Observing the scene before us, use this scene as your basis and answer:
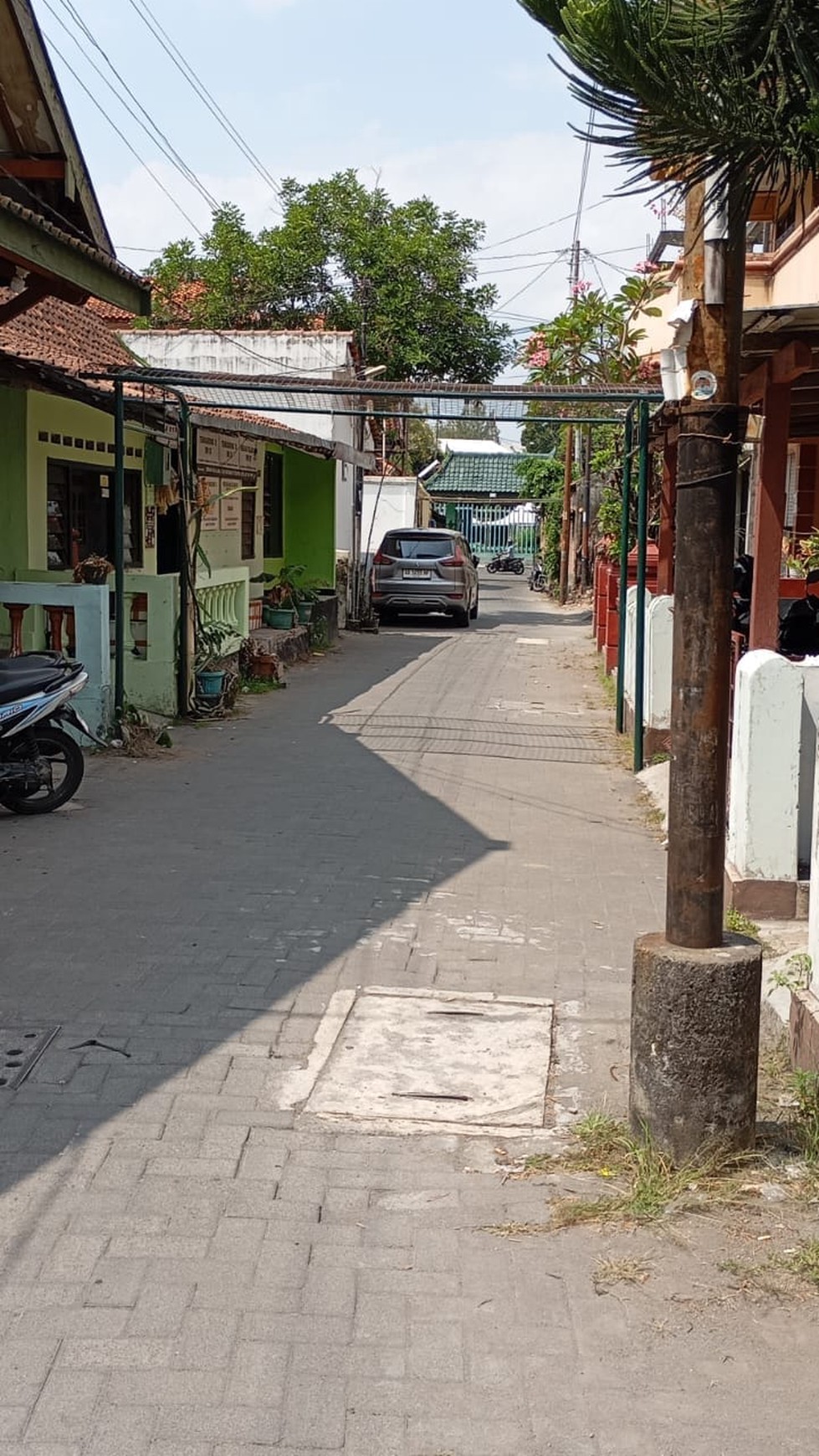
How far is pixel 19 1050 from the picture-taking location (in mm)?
4664

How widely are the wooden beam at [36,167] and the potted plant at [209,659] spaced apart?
4558mm

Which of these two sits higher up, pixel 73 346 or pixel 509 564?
pixel 73 346

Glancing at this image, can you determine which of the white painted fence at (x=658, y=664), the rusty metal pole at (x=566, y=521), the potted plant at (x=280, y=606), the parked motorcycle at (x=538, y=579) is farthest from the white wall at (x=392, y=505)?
the white painted fence at (x=658, y=664)

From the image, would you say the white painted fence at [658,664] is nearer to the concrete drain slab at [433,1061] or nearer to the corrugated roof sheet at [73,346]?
the corrugated roof sheet at [73,346]

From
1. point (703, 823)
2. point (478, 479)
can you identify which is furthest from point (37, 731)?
point (478, 479)

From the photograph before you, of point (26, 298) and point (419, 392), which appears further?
point (419, 392)

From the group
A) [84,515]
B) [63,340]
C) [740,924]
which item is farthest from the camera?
[84,515]

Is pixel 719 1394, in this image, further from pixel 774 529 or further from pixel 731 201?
pixel 774 529

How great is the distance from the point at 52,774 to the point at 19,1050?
394 cm

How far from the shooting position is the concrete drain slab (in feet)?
14.1

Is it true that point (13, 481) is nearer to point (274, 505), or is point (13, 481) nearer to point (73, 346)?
point (73, 346)

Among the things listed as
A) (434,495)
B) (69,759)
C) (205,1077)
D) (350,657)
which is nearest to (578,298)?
(350,657)

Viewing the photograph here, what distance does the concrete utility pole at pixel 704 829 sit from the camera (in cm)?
377

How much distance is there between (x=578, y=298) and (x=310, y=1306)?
15.8 metres
